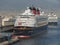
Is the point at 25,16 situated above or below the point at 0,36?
above

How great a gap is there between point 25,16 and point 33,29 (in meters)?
5.71

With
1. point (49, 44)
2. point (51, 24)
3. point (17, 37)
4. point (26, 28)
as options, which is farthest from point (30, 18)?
point (51, 24)

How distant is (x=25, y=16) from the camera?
58.8 metres

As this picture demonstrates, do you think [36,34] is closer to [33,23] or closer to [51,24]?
[33,23]

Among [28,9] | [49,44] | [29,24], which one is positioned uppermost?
[28,9]

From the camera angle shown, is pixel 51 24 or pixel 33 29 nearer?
pixel 33 29

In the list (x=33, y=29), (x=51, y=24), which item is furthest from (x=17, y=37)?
(x=51, y=24)

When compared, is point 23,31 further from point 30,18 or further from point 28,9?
point 28,9

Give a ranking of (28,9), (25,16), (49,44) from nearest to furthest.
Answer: (49,44)
(25,16)
(28,9)

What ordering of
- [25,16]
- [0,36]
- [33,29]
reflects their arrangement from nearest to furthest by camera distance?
[0,36] < [33,29] < [25,16]

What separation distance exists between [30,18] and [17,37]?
375 inches

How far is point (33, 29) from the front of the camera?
54625 millimetres

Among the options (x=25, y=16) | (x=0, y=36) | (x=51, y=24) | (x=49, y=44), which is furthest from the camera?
(x=51, y=24)

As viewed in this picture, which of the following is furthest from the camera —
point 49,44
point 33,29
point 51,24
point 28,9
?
point 51,24
